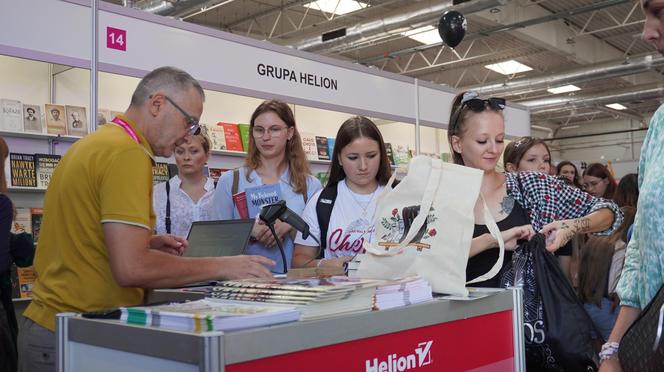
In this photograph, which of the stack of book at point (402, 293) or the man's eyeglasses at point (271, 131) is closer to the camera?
the stack of book at point (402, 293)

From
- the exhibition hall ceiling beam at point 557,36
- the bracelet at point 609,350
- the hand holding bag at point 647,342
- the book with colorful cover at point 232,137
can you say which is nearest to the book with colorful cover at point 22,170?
the book with colorful cover at point 232,137

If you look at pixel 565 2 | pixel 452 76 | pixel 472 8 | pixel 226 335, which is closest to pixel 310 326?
pixel 226 335

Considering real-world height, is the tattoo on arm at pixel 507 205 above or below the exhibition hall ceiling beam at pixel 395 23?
below

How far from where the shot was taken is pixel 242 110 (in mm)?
5348

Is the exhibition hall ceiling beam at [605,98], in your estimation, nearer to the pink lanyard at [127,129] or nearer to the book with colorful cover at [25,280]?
the book with colorful cover at [25,280]

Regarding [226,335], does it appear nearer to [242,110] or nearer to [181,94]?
[181,94]

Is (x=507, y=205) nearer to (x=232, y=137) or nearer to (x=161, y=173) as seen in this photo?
(x=161, y=173)

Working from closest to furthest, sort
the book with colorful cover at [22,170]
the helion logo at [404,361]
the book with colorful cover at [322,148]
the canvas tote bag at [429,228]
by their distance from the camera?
the helion logo at [404,361] < the canvas tote bag at [429,228] < the book with colorful cover at [22,170] < the book with colorful cover at [322,148]

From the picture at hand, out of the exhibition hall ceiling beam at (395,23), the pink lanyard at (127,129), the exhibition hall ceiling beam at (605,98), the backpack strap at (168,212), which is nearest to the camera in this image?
the pink lanyard at (127,129)

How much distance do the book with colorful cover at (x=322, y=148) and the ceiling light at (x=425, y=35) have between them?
5044 mm

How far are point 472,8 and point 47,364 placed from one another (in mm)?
7986

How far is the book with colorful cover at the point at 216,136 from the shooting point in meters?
4.80

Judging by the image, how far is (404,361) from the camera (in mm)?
1274

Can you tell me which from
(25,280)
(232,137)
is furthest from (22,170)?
(232,137)
